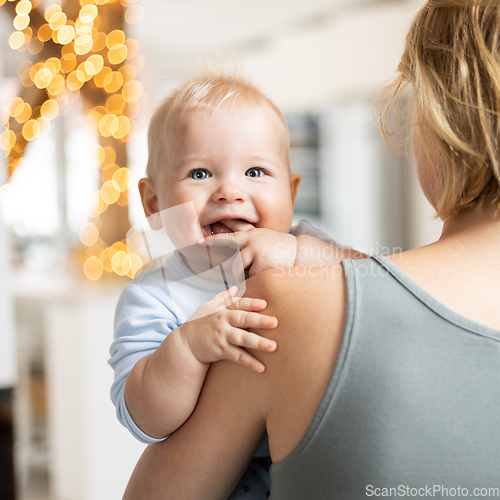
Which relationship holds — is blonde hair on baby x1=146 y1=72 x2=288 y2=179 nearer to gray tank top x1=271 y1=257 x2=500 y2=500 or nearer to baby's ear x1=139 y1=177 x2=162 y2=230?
baby's ear x1=139 y1=177 x2=162 y2=230

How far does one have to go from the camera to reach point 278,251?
0.76m

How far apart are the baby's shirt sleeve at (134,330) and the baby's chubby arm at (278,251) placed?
0.15 m

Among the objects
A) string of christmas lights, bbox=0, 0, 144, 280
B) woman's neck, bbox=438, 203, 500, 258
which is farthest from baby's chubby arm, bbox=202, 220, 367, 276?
string of christmas lights, bbox=0, 0, 144, 280

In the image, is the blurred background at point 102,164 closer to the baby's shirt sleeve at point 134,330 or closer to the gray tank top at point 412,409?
the baby's shirt sleeve at point 134,330

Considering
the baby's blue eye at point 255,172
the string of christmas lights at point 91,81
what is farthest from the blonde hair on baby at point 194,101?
the string of christmas lights at point 91,81

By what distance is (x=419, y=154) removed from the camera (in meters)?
0.67

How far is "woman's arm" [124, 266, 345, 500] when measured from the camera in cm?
53

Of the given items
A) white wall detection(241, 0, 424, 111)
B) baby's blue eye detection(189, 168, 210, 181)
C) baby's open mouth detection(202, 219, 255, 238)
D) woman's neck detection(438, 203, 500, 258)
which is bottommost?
baby's open mouth detection(202, 219, 255, 238)

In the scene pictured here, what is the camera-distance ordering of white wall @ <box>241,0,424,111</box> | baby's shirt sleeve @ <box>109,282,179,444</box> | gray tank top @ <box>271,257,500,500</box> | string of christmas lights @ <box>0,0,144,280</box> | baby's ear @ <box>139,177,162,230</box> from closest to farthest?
gray tank top @ <box>271,257,500,500</box> → baby's shirt sleeve @ <box>109,282,179,444</box> → baby's ear @ <box>139,177,162,230</box> → string of christmas lights @ <box>0,0,144,280</box> → white wall @ <box>241,0,424,111</box>

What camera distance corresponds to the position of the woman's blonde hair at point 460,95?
0.56 meters

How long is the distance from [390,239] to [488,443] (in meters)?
4.44

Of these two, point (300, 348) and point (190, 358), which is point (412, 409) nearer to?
point (300, 348)

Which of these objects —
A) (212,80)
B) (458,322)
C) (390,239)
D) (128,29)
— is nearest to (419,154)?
(458,322)

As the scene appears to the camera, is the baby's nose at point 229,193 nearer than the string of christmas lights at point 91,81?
Yes
